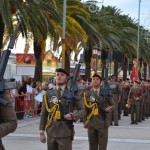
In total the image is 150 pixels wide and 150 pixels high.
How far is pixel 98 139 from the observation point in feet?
30.0

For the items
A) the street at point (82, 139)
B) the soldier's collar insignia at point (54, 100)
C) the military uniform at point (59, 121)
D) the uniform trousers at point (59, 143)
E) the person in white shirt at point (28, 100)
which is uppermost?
the soldier's collar insignia at point (54, 100)

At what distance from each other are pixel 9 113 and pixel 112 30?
109 feet

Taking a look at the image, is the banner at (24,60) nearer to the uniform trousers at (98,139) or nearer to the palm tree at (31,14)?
the palm tree at (31,14)

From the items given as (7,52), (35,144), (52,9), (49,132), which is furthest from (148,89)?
(7,52)

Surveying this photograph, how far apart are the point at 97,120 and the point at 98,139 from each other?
0.35m

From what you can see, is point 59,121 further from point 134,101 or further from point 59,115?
point 134,101

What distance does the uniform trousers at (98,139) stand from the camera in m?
9.01

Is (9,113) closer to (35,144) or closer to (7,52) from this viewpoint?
(7,52)

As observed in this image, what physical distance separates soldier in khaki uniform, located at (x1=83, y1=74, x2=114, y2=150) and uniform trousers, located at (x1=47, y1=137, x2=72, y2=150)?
2092mm

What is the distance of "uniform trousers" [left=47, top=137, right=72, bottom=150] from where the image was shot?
22.7ft

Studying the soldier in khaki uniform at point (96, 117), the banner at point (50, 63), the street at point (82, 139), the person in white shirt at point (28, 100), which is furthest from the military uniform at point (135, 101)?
the banner at point (50, 63)

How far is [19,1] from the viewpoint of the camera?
21844 millimetres

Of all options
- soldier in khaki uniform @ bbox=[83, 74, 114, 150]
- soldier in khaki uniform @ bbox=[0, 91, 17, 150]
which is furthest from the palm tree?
soldier in khaki uniform @ bbox=[0, 91, 17, 150]

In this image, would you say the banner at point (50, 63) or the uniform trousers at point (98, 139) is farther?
the banner at point (50, 63)
